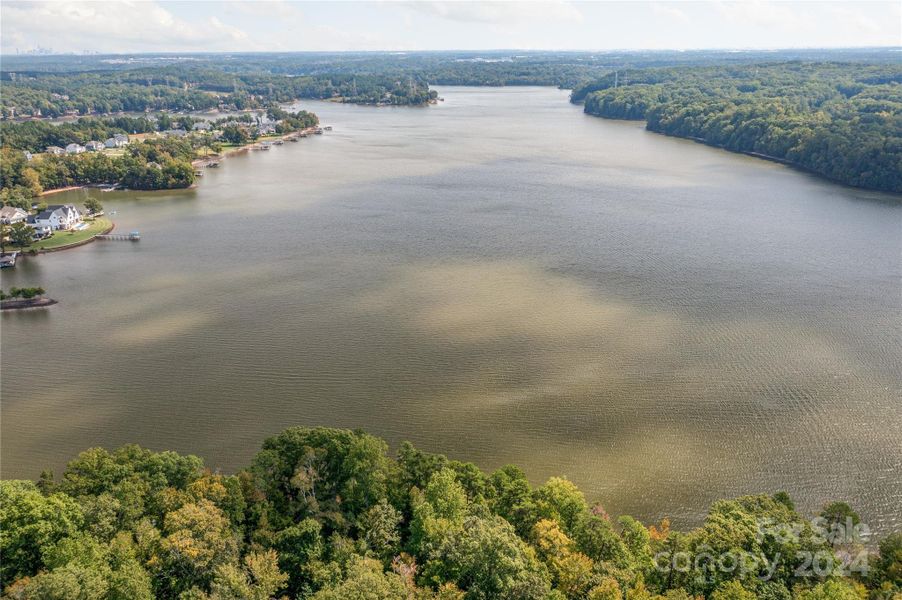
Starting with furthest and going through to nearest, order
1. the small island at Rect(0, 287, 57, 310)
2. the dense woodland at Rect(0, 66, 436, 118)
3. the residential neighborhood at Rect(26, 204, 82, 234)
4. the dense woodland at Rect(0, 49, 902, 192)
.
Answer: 1. the dense woodland at Rect(0, 66, 436, 118)
2. the dense woodland at Rect(0, 49, 902, 192)
3. the residential neighborhood at Rect(26, 204, 82, 234)
4. the small island at Rect(0, 287, 57, 310)

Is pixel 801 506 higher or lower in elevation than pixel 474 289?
lower

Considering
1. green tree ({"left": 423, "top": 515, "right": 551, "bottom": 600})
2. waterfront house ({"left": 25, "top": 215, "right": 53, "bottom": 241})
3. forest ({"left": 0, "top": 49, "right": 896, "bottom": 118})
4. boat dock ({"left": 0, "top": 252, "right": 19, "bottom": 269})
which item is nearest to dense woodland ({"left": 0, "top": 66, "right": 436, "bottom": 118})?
forest ({"left": 0, "top": 49, "right": 896, "bottom": 118})

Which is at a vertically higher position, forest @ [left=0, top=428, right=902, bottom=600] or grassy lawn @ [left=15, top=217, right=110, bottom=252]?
grassy lawn @ [left=15, top=217, right=110, bottom=252]

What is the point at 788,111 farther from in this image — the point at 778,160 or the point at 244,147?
the point at 244,147

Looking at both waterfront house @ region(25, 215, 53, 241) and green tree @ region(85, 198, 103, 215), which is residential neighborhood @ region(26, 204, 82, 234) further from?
green tree @ region(85, 198, 103, 215)

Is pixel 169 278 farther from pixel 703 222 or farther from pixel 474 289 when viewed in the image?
pixel 703 222

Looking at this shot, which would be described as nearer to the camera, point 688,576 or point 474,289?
point 688,576

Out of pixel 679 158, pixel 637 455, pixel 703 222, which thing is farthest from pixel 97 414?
pixel 679 158

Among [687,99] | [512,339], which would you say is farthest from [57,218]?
[687,99]

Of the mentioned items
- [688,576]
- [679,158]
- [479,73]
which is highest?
[479,73]
